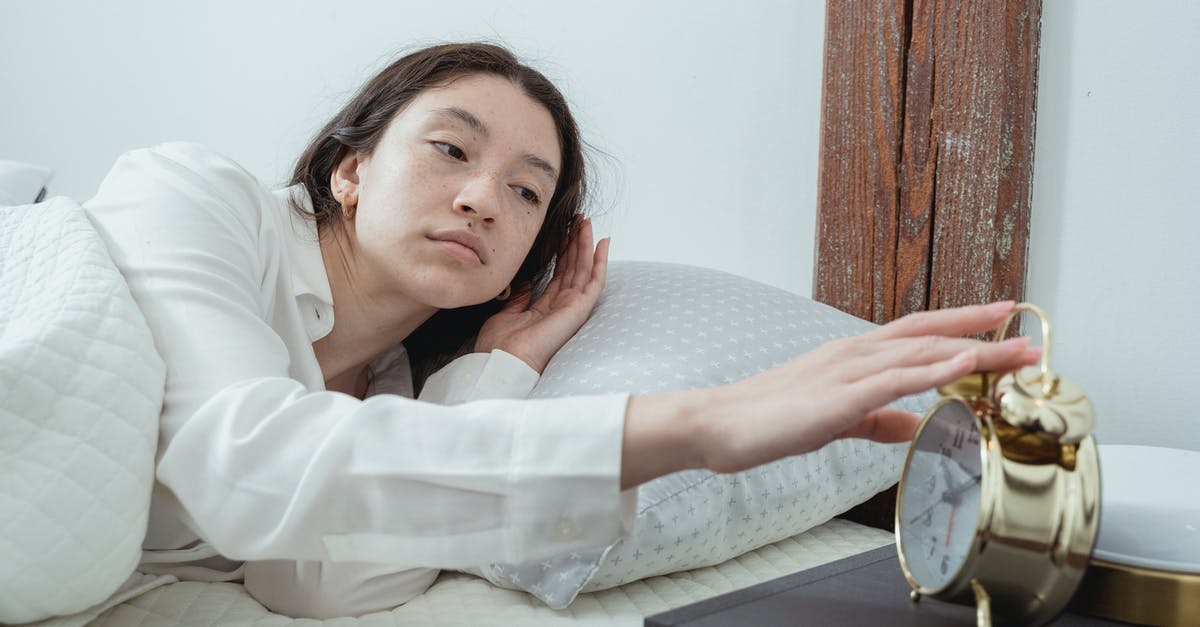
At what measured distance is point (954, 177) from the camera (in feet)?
4.68

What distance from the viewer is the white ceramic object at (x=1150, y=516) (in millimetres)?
850

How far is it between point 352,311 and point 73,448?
650 millimetres

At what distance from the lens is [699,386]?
1183 millimetres

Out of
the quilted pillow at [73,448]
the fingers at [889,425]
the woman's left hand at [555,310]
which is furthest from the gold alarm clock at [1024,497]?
the woman's left hand at [555,310]

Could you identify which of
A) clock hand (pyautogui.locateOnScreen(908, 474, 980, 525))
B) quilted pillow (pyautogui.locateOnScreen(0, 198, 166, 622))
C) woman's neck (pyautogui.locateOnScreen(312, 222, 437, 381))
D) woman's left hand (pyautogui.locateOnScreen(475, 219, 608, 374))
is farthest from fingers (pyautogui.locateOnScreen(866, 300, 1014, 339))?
woman's neck (pyautogui.locateOnScreen(312, 222, 437, 381))

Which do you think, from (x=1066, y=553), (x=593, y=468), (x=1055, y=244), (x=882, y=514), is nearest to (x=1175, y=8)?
(x=1055, y=244)

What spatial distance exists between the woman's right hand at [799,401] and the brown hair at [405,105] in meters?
0.86

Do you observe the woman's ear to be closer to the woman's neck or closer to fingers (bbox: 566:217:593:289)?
the woman's neck

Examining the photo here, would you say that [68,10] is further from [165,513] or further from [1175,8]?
[1175,8]

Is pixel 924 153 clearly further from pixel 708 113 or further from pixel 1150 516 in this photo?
pixel 1150 516

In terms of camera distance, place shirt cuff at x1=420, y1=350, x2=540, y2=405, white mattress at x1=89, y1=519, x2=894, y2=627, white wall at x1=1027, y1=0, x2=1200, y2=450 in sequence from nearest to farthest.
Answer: white mattress at x1=89, y1=519, x2=894, y2=627 → white wall at x1=1027, y1=0, x2=1200, y2=450 → shirt cuff at x1=420, y1=350, x2=540, y2=405

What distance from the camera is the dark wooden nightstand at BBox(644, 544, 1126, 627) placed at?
0.78 m

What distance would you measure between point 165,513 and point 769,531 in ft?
2.33

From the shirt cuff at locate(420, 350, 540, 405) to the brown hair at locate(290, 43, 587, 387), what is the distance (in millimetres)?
190
